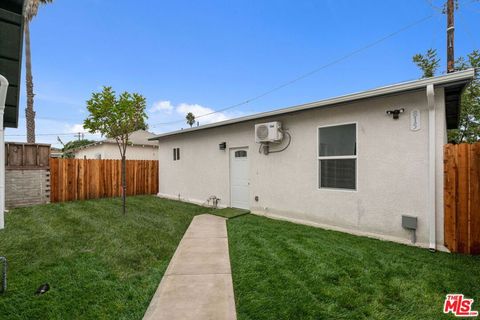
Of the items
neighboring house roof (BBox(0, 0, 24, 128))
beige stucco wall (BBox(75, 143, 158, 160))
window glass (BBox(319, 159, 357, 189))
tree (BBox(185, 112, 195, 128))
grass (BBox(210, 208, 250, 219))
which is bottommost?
grass (BBox(210, 208, 250, 219))

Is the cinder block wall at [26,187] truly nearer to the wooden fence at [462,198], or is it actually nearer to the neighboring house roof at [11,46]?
the neighboring house roof at [11,46]

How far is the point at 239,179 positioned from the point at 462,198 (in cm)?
521

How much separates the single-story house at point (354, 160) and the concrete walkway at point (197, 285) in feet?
8.19

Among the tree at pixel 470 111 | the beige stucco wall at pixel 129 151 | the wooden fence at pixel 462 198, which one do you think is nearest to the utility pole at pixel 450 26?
the tree at pixel 470 111

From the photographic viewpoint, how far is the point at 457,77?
3.68 meters

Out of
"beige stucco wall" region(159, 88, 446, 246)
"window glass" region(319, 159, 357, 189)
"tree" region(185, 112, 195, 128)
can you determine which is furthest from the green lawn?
"tree" region(185, 112, 195, 128)

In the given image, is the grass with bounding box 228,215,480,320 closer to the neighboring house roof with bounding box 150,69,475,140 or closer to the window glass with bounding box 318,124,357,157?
the window glass with bounding box 318,124,357,157

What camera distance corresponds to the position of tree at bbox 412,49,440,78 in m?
12.5

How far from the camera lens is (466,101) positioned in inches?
417

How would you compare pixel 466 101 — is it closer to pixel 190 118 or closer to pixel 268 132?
pixel 268 132

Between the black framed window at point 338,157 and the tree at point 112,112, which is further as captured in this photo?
the tree at point 112,112

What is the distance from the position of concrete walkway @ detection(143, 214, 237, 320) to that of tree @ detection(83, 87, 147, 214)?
136 inches

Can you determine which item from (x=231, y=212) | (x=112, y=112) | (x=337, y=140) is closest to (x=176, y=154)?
(x=112, y=112)

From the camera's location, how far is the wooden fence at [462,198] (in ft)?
12.3
